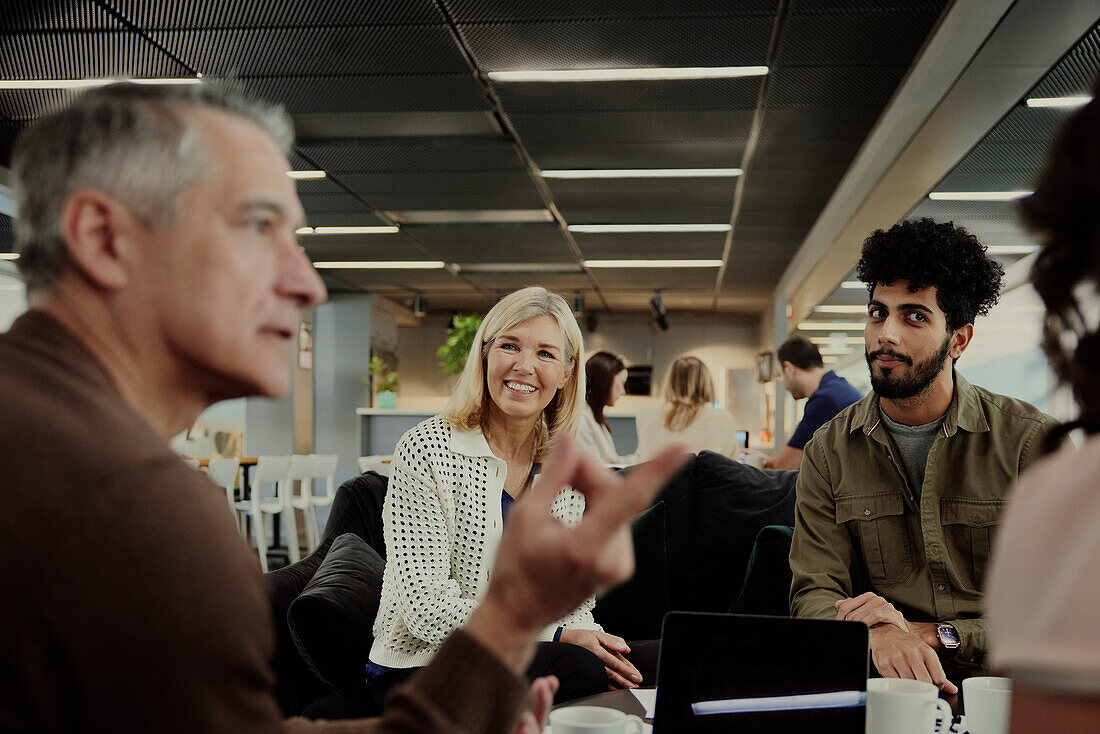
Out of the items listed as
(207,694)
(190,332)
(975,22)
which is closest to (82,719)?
(207,694)

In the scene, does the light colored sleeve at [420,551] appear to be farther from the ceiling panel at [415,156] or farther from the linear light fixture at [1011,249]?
the ceiling panel at [415,156]

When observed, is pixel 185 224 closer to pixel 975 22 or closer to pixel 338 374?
pixel 975 22

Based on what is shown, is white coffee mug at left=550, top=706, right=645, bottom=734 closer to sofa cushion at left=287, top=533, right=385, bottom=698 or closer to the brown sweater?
the brown sweater

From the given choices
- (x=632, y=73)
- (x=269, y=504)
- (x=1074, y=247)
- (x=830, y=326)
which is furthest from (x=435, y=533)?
(x=830, y=326)

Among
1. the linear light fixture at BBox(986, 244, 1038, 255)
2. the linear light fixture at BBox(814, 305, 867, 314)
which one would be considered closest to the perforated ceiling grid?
the linear light fixture at BBox(986, 244, 1038, 255)

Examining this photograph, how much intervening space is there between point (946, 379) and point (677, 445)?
1.49m

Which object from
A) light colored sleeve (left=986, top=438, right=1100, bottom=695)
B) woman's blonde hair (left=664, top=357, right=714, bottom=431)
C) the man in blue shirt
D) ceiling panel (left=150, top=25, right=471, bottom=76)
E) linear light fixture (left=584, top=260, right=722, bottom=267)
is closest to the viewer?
light colored sleeve (left=986, top=438, right=1100, bottom=695)

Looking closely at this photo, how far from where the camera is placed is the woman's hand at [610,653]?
1724 millimetres

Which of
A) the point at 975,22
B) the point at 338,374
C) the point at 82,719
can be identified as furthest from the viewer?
the point at 338,374

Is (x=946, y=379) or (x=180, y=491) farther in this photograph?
(x=946, y=379)

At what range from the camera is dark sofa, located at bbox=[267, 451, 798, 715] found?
267 centimetres

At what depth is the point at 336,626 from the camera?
1919 mm

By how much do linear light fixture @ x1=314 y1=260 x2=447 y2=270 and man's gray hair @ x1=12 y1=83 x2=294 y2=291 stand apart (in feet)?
31.1

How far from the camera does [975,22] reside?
3.72 metres
